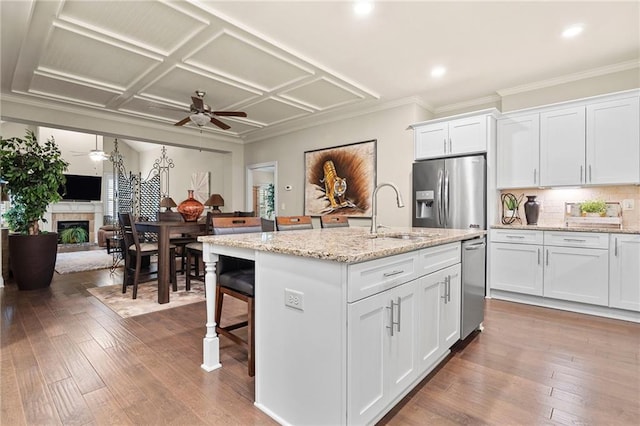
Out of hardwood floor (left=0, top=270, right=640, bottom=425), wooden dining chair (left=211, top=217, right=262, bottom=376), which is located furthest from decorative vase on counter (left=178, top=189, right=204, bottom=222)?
wooden dining chair (left=211, top=217, right=262, bottom=376)

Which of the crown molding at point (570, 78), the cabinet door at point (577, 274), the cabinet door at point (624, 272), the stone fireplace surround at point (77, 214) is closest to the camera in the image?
the cabinet door at point (624, 272)

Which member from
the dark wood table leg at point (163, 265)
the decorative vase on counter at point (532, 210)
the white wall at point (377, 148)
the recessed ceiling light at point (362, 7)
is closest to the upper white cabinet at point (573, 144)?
the decorative vase on counter at point (532, 210)

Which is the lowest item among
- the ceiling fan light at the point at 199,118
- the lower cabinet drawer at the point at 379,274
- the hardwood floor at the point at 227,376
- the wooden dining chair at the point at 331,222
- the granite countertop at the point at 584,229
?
the hardwood floor at the point at 227,376

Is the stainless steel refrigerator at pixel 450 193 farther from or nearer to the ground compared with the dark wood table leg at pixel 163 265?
farther from the ground

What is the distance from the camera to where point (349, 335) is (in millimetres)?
1300

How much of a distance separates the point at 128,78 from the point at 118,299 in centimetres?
263

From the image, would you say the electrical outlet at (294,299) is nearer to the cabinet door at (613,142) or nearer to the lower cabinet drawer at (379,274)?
the lower cabinet drawer at (379,274)

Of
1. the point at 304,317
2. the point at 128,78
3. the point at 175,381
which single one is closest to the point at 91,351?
the point at 175,381

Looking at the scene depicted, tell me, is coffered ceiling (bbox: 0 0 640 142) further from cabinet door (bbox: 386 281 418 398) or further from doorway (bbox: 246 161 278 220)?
doorway (bbox: 246 161 278 220)

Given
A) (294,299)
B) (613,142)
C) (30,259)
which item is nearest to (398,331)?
(294,299)

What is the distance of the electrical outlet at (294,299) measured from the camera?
4.79 feet

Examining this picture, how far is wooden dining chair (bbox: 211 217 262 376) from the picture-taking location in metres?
1.96

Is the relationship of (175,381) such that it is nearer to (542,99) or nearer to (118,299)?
(118,299)

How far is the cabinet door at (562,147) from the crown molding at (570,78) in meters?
0.52
